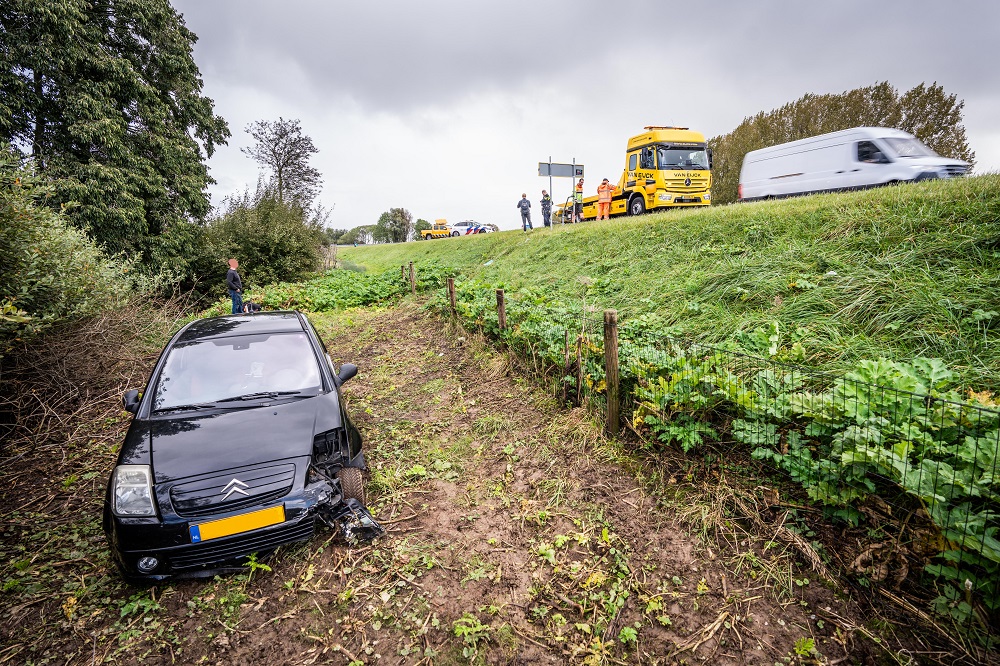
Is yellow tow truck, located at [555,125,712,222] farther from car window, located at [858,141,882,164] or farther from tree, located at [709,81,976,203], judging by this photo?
tree, located at [709,81,976,203]

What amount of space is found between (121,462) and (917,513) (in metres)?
4.84

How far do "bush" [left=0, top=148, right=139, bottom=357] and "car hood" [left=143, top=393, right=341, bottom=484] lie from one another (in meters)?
1.93

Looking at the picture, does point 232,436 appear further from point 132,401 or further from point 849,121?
point 849,121

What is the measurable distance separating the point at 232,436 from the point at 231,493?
46 cm

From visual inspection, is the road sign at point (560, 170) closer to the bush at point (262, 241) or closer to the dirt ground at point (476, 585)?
the bush at point (262, 241)

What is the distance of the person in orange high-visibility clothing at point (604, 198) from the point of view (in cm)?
1492

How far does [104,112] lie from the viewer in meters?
12.2

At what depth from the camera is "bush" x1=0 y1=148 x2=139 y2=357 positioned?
15.0 feet

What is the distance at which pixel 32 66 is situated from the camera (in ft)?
36.6

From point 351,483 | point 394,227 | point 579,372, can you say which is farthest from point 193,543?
point 394,227

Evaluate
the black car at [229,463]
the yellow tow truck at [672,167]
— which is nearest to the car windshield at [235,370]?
the black car at [229,463]

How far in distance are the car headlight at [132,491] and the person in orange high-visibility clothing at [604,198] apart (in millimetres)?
14321

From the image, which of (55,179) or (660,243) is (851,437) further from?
(55,179)

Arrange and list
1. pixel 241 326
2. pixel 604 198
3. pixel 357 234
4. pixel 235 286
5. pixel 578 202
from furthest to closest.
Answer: pixel 357 234 → pixel 578 202 → pixel 604 198 → pixel 235 286 → pixel 241 326
